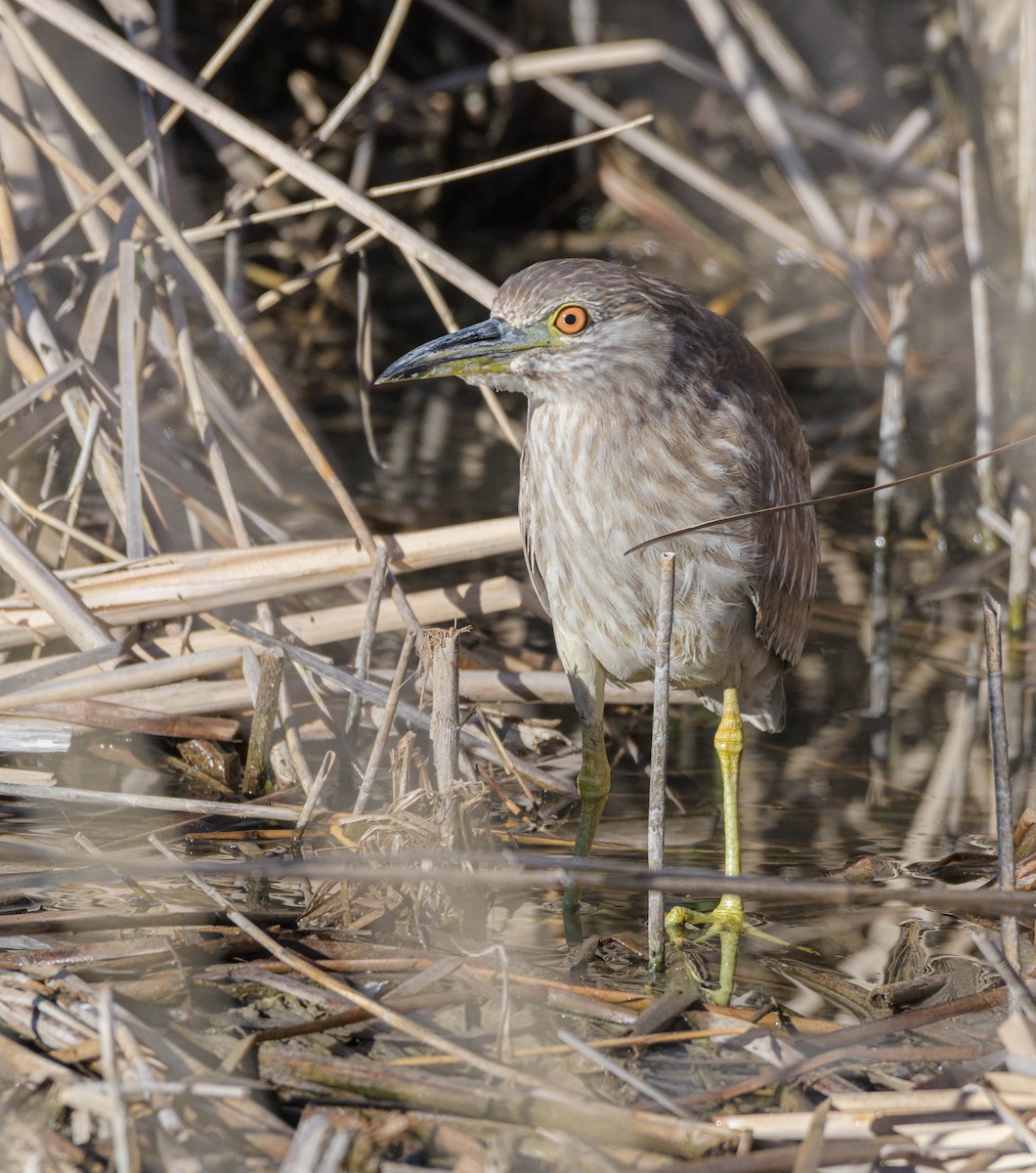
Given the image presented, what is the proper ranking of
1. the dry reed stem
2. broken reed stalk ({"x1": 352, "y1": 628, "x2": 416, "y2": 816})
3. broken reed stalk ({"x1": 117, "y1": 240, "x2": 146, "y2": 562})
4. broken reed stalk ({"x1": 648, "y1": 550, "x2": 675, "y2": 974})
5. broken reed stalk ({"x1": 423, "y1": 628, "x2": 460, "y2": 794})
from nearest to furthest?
1. broken reed stalk ({"x1": 648, "y1": 550, "x2": 675, "y2": 974})
2. broken reed stalk ({"x1": 423, "y1": 628, "x2": 460, "y2": 794})
3. broken reed stalk ({"x1": 352, "y1": 628, "x2": 416, "y2": 816})
4. the dry reed stem
5. broken reed stalk ({"x1": 117, "y1": 240, "x2": 146, "y2": 562})

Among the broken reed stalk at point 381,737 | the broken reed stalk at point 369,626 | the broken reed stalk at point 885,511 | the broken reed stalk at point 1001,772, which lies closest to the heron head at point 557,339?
the broken reed stalk at point 369,626

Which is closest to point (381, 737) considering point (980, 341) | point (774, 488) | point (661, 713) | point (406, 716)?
point (406, 716)

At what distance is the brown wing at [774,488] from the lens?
12.9 ft

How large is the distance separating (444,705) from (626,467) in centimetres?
79

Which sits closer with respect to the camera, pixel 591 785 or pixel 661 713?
pixel 661 713

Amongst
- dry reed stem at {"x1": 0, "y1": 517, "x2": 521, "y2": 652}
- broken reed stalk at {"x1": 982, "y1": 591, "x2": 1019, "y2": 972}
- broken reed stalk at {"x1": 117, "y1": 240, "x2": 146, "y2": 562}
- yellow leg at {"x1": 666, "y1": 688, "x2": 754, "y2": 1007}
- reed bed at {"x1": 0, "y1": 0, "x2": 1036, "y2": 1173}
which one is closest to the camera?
reed bed at {"x1": 0, "y1": 0, "x2": 1036, "y2": 1173}

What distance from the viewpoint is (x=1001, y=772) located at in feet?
8.99

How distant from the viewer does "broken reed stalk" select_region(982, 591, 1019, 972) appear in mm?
2680

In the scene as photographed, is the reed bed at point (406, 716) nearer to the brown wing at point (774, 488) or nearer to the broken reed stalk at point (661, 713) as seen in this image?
the broken reed stalk at point (661, 713)

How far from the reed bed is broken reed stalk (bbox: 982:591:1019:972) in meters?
0.01

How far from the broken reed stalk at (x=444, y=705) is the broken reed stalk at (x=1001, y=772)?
4.10 feet

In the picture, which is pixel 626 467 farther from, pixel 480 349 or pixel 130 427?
pixel 130 427

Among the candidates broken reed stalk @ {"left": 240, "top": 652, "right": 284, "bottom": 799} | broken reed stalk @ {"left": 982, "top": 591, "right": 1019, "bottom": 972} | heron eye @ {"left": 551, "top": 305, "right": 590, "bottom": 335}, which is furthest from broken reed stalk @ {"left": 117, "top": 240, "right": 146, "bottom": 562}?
broken reed stalk @ {"left": 982, "top": 591, "right": 1019, "bottom": 972}

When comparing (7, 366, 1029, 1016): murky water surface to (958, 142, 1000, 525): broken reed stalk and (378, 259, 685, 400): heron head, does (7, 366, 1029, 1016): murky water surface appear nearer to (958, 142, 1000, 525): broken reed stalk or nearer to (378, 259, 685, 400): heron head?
(958, 142, 1000, 525): broken reed stalk
